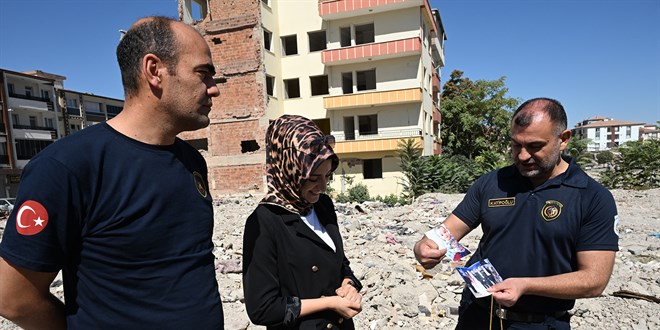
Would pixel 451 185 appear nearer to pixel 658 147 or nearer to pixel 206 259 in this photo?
pixel 658 147

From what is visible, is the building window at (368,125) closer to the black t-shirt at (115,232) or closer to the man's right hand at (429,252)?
the man's right hand at (429,252)

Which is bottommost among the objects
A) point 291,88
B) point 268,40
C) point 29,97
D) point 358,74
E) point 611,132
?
point 611,132

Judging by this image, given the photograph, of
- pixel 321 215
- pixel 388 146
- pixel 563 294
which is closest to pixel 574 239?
pixel 563 294

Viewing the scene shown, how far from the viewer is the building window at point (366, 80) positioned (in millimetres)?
22125

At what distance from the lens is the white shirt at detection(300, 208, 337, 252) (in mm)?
1906

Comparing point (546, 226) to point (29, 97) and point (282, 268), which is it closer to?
point (282, 268)

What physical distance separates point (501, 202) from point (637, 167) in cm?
1626

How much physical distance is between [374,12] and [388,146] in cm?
766

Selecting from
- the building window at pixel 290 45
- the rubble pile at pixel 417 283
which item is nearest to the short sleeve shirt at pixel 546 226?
the rubble pile at pixel 417 283

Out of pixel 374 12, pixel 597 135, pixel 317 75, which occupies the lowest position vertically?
pixel 597 135

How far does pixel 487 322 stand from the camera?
2184 mm

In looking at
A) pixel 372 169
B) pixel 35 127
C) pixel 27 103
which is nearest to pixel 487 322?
pixel 372 169

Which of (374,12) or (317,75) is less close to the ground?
(374,12)

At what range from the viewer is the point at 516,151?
2.18 metres
